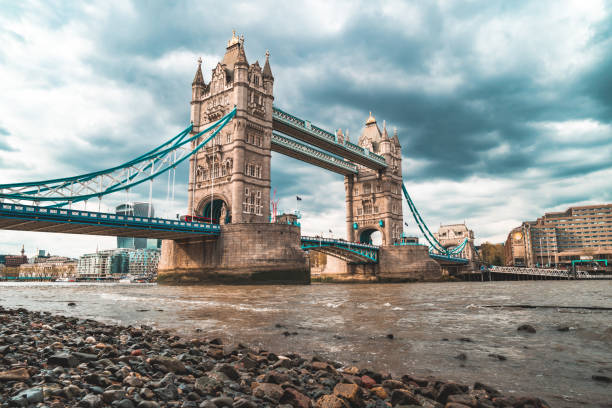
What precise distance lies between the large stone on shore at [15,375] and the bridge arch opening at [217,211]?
41.9m

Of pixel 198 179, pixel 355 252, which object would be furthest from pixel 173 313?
pixel 355 252

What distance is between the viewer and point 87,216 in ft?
107

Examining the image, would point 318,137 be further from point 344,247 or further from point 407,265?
point 407,265

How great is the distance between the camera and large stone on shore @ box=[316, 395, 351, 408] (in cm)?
381

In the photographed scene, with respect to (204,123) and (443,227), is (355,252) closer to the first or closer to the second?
(204,123)

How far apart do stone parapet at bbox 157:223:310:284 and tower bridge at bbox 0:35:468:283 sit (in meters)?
0.11

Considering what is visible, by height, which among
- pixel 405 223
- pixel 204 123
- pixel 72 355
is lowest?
pixel 72 355

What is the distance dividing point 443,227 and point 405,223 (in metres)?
70.2

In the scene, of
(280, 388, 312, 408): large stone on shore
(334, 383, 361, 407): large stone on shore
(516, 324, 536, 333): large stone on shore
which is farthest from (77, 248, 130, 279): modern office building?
(334, 383, 361, 407): large stone on shore

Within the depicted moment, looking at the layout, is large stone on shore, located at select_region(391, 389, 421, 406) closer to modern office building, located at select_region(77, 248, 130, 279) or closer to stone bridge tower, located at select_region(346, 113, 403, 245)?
stone bridge tower, located at select_region(346, 113, 403, 245)

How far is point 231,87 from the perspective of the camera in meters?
48.5

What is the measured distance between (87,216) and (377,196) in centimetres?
5523

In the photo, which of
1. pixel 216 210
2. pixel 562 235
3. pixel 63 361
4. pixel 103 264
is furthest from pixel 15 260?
pixel 562 235

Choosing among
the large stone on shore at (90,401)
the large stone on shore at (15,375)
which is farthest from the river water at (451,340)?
the large stone on shore at (15,375)
